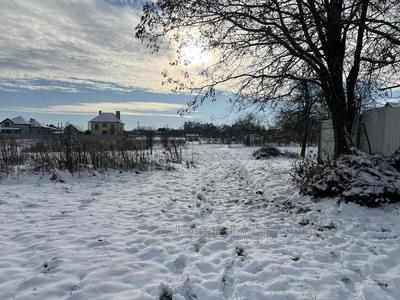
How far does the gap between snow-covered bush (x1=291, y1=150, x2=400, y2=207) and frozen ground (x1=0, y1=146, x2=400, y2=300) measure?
0.29 m

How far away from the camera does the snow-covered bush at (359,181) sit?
732 centimetres

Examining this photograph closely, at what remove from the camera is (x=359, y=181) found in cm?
770

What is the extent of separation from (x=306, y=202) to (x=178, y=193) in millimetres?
3460

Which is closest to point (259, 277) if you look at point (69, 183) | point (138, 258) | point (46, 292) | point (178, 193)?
point (138, 258)

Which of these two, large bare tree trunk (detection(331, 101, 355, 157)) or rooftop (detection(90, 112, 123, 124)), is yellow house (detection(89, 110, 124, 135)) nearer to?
rooftop (detection(90, 112, 123, 124))

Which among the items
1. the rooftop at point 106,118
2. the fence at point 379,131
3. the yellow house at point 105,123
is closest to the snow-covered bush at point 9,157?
the fence at point 379,131

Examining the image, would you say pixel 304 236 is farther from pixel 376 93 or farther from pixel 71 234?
pixel 376 93

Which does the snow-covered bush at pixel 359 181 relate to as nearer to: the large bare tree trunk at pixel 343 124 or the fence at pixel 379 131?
the fence at pixel 379 131

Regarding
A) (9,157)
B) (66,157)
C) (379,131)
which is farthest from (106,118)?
(379,131)

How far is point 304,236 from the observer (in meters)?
6.05

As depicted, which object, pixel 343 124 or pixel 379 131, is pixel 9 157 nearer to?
pixel 343 124

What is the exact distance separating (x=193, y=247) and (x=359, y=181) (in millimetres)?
3998

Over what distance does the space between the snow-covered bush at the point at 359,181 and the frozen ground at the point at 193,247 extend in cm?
29

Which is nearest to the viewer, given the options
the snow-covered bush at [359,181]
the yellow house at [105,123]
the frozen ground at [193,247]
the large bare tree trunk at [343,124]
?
the frozen ground at [193,247]
